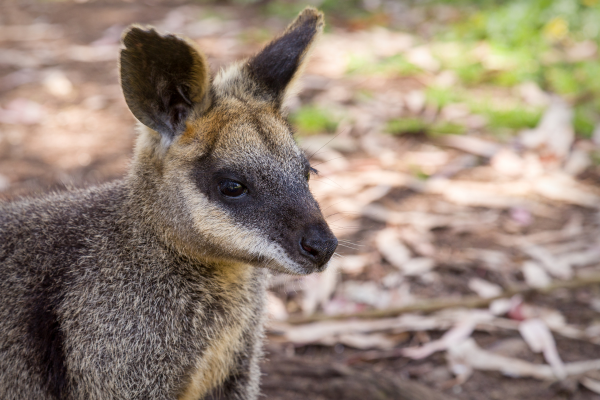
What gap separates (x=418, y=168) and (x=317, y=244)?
Result: 157 inches

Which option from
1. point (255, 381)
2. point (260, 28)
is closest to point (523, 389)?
point (255, 381)

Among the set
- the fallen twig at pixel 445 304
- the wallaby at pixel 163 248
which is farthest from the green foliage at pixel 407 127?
the wallaby at pixel 163 248

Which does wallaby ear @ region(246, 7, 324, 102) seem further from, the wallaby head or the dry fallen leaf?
the dry fallen leaf

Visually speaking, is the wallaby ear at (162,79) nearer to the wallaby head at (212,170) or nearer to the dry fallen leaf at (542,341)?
the wallaby head at (212,170)

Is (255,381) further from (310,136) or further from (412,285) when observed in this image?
(310,136)

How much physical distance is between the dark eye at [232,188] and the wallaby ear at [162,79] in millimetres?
397

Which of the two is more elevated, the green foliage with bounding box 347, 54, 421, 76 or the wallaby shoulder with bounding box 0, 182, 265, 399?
the wallaby shoulder with bounding box 0, 182, 265, 399

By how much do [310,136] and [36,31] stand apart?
632 centimetres

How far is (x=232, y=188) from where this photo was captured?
115 inches

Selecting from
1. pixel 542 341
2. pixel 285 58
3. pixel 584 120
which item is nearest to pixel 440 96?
pixel 584 120

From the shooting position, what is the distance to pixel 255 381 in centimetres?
353

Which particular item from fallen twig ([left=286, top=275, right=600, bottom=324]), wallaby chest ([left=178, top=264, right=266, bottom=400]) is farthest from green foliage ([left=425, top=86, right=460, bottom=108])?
wallaby chest ([left=178, top=264, right=266, bottom=400])

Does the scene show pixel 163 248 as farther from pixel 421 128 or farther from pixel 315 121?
pixel 421 128

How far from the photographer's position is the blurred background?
438 cm
